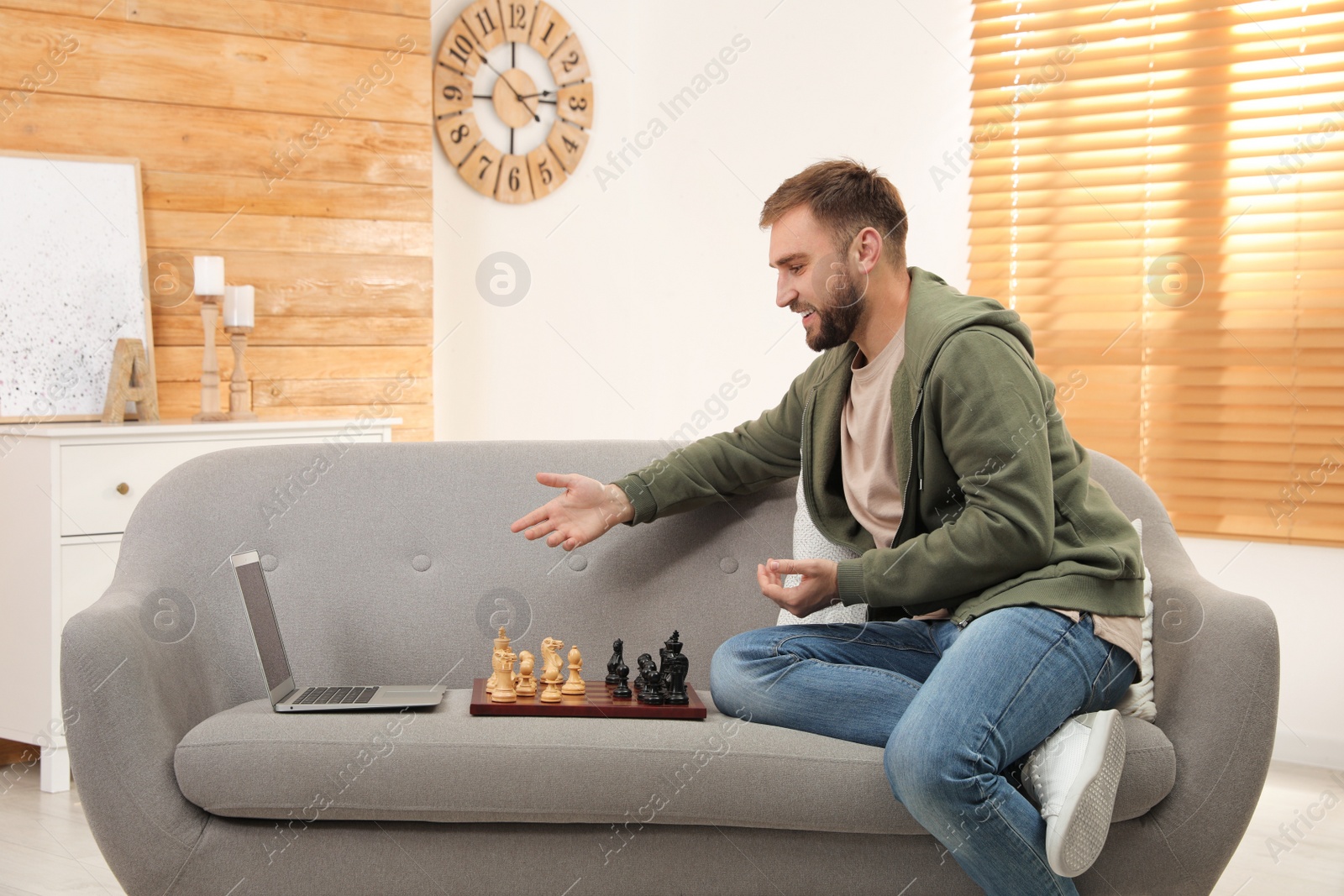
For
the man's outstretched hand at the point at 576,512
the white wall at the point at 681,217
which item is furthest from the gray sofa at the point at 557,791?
the white wall at the point at 681,217

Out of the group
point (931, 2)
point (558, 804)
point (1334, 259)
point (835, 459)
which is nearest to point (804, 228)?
Result: point (835, 459)

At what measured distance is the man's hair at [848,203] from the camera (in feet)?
6.54

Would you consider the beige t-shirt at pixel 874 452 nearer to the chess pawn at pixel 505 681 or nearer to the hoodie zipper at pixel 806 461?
the hoodie zipper at pixel 806 461

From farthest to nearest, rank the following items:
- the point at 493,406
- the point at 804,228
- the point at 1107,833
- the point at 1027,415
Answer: the point at 493,406
the point at 804,228
the point at 1027,415
the point at 1107,833

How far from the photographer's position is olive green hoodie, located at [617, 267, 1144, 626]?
1.72m

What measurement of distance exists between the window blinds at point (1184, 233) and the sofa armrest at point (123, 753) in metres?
2.64

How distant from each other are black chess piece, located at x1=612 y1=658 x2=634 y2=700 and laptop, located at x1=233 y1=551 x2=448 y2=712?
0.94 ft

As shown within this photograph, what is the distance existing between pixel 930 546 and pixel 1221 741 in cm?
52

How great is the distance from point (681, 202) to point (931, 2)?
1108 mm

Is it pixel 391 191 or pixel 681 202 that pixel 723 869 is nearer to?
pixel 391 191

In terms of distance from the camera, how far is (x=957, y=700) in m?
1.60

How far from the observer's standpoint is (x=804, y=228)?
6.57 ft

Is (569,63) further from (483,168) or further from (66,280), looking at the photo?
(66,280)

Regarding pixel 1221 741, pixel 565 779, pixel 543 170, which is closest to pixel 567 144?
pixel 543 170
